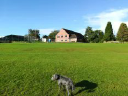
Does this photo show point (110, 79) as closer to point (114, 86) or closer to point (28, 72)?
point (114, 86)

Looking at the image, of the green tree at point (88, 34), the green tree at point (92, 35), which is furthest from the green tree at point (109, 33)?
the green tree at point (88, 34)

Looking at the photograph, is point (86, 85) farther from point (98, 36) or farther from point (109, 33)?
point (98, 36)

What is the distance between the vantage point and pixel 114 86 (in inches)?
240

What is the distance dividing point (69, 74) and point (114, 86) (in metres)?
2.48

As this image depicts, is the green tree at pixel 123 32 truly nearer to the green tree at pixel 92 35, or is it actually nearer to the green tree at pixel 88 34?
the green tree at pixel 92 35

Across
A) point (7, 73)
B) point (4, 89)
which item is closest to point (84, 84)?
point (4, 89)

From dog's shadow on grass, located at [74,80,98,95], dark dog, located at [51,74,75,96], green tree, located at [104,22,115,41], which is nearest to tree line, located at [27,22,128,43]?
green tree, located at [104,22,115,41]

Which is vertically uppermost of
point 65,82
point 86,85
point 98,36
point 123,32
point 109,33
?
point 123,32

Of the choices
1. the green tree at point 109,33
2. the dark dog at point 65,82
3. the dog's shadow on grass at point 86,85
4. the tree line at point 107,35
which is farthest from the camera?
the green tree at point 109,33

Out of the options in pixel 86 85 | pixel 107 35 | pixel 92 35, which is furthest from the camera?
pixel 92 35

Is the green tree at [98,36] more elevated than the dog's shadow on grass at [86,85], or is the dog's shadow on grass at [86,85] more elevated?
the green tree at [98,36]

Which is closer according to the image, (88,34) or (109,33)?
(109,33)

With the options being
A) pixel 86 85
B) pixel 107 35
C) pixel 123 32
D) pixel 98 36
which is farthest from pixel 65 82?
pixel 98 36

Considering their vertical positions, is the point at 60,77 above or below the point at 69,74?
above
